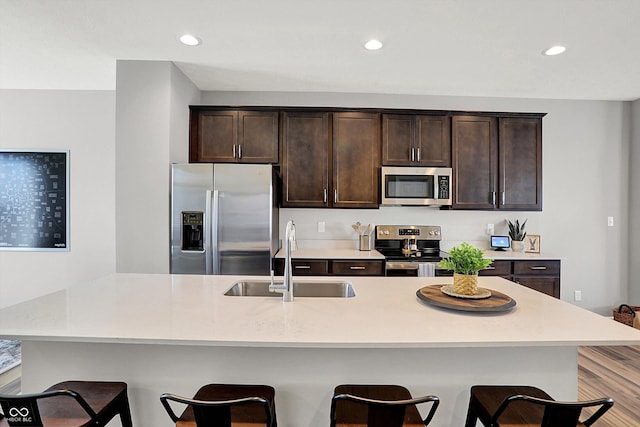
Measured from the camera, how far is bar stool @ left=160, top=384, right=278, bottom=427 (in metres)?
1.05

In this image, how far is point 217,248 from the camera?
298 centimetres

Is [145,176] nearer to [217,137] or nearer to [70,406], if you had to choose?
[217,137]

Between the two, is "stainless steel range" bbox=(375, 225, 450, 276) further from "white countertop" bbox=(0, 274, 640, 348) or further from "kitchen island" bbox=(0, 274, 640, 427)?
"kitchen island" bbox=(0, 274, 640, 427)

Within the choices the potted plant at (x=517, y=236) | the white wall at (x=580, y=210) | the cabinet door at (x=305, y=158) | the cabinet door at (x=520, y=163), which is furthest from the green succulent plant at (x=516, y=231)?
the cabinet door at (x=305, y=158)

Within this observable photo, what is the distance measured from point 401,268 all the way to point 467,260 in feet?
5.72

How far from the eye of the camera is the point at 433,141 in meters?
3.63

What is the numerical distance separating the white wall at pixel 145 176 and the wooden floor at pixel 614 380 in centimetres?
347

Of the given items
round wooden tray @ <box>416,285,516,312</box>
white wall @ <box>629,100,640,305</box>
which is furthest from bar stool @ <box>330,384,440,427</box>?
white wall @ <box>629,100,640,305</box>

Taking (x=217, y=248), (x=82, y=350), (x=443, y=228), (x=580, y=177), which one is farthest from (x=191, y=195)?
(x=580, y=177)

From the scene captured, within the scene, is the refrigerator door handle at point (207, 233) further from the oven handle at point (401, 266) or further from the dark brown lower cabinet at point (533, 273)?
the dark brown lower cabinet at point (533, 273)

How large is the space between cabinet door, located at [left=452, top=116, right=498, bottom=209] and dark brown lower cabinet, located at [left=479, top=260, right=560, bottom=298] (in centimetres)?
67

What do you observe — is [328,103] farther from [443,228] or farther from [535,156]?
[535,156]

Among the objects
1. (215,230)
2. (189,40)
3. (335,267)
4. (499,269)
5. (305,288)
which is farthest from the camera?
(499,269)

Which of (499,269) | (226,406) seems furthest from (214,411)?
(499,269)
